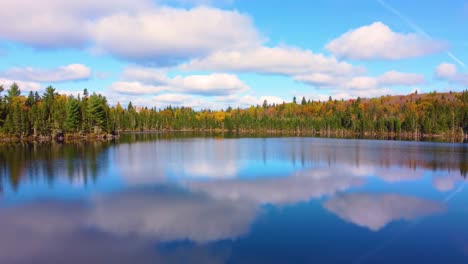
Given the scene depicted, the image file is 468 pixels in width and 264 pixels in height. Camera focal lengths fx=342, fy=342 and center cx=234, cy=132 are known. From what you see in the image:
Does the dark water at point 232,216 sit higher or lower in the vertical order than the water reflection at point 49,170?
lower

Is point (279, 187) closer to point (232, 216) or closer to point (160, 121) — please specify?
point (232, 216)

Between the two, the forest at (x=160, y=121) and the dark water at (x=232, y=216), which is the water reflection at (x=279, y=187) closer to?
the dark water at (x=232, y=216)

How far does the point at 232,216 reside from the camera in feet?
57.8

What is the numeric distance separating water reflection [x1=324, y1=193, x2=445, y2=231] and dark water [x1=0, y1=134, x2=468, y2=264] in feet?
0.20

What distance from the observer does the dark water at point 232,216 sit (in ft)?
42.9

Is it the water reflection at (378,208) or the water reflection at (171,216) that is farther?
the water reflection at (378,208)

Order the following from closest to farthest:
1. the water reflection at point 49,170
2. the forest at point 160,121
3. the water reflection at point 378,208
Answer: the water reflection at point 378,208, the water reflection at point 49,170, the forest at point 160,121

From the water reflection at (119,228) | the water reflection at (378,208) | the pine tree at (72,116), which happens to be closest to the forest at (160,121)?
the pine tree at (72,116)

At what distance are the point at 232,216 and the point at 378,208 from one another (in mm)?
8400

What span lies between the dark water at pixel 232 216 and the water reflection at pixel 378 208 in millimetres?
60

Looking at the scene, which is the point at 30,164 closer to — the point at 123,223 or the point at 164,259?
the point at 123,223

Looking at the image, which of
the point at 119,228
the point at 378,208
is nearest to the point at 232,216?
the point at 119,228

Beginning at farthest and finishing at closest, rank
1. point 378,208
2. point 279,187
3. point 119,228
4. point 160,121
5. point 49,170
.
Answer: 1. point 160,121
2. point 49,170
3. point 279,187
4. point 378,208
5. point 119,228

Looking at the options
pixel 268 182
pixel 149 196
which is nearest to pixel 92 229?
pixel 149 196
